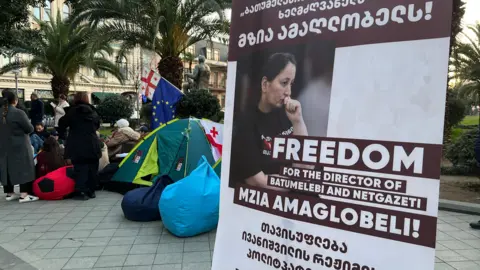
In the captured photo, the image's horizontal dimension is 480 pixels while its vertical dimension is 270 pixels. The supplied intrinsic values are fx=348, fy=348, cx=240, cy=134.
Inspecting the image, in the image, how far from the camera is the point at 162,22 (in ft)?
34.9

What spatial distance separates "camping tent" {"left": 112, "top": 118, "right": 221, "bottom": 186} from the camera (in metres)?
5.45

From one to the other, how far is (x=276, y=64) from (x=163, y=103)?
16.4ft

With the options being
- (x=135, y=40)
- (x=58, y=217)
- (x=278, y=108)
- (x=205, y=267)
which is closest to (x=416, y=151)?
(x=278, y=108)

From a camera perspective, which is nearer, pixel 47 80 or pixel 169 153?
pixel 169 153

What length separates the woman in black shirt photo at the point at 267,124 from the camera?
1.36 meters

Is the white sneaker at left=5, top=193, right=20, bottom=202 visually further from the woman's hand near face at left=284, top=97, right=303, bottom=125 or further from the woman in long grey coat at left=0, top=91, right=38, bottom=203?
the woman's hand near face at left=284, top=97, right=303, bottom=125

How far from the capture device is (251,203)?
4.94ft

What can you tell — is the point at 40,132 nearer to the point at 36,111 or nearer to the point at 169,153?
the point at 36,111

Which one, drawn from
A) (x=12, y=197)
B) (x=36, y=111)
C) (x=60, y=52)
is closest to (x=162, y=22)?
(x=36, y=111)

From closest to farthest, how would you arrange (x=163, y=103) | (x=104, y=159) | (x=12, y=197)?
(x=12, y=197)
(x=163, y=103)
(x=104, y=159)

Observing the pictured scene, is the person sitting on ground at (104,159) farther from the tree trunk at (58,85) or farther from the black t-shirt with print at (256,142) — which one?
the tree trunk at (58,85)

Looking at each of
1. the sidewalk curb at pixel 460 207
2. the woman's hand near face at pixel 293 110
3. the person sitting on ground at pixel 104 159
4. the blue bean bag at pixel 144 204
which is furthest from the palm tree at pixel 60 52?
the woman's hand near face at pixel 293 110

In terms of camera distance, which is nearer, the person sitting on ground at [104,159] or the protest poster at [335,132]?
the protest poster at [335,132]

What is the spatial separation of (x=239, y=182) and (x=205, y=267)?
2.02m
